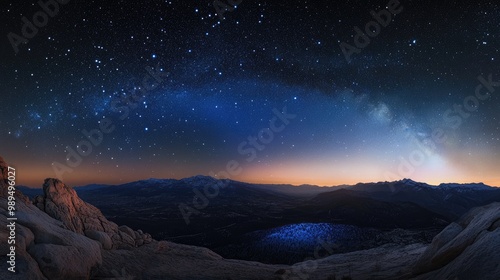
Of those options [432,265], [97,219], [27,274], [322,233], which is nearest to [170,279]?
[27,274]

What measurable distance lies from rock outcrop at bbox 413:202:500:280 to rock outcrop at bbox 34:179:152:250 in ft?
59.4

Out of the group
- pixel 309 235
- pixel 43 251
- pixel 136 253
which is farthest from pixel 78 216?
pixel 309 235

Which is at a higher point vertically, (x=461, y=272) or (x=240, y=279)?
(x=461, y=272)

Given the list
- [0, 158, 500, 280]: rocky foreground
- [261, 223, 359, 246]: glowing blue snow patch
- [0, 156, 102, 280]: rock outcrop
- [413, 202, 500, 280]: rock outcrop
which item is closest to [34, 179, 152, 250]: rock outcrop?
[0, 158, 500, 280]: rocky foreground

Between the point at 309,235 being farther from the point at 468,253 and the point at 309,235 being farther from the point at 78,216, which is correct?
the point at 468,253

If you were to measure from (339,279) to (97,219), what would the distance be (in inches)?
689

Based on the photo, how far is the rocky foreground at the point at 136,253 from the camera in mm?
9539

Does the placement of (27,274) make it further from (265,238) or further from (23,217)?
(265,238)

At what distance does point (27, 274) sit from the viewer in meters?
9.41

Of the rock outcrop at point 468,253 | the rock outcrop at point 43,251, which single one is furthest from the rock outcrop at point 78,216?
the rock outcrop at point 468,253

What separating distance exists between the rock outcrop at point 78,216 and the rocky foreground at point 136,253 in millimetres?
52

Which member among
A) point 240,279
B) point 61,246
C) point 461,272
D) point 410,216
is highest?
point 61,246

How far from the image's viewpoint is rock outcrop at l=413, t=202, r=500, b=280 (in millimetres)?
8102

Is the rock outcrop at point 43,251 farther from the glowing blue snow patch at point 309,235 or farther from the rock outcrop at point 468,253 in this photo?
the glowing blue snow patch at point 309,235
